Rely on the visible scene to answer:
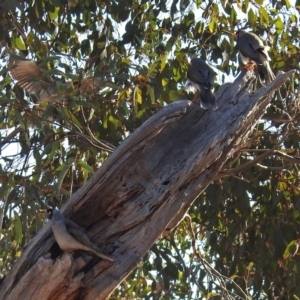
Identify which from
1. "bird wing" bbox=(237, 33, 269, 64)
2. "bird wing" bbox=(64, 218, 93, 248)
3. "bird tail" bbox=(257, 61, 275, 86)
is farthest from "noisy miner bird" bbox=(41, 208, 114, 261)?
"bird wing" bbox=(237, 33, 269, 64)

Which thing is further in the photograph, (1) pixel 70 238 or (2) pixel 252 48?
(2) pixel 252 48

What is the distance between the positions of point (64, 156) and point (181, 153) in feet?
6.65

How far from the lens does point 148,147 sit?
5.42m

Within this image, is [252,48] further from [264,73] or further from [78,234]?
[78,234]

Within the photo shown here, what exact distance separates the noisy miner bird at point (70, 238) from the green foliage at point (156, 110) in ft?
4.66

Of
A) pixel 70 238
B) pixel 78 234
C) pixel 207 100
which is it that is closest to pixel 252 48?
pixel 207 100

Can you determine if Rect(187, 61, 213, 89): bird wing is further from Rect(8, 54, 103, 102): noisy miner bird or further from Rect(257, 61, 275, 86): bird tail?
Rect(8, 54, 103, 102): noisy miner bird

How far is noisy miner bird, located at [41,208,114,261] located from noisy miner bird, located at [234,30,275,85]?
7.35ft

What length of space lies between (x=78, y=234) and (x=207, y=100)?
1284 mm

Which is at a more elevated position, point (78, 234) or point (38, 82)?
point (38, 82)

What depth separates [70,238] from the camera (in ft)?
16.0

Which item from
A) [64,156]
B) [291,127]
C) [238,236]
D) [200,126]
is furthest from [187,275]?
[200,126]

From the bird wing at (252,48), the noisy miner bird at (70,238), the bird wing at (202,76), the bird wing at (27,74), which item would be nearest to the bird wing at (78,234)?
the noisy miner bird at (70,238)

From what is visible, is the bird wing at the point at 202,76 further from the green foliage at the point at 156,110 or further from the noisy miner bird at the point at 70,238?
the noisy miner bird at the point at 70,238
